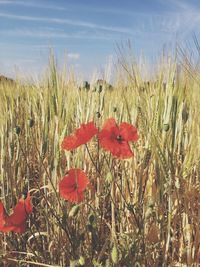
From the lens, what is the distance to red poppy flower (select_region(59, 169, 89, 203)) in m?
1.24

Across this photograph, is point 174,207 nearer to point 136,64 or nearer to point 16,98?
point 136,64

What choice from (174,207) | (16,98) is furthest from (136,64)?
(16,98)

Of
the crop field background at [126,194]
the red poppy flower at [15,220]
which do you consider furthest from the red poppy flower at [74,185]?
the red poppy flower at [15,220]

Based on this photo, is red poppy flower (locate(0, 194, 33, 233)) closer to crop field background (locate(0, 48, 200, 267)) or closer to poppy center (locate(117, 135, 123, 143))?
crop field background (locate(0, 48, 200, 267))

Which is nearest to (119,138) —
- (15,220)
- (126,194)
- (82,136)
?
(82,136)

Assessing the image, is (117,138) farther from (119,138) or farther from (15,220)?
(15,220)

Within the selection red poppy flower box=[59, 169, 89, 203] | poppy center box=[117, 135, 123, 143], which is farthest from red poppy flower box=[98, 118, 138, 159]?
red poppy flower box=[59, 169, 89, 203]

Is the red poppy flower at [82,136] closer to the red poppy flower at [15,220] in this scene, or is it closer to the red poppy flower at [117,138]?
the red poppy flower at [117,138]

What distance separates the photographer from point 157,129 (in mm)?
1529

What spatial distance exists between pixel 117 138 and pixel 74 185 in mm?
181

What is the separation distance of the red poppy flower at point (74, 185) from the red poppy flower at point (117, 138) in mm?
133

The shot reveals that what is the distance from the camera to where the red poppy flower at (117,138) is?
118cm

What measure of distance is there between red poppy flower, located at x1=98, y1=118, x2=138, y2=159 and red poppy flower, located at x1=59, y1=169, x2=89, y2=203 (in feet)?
0.43

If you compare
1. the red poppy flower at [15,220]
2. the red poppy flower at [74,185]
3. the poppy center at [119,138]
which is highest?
the poppy center at [119,138]
